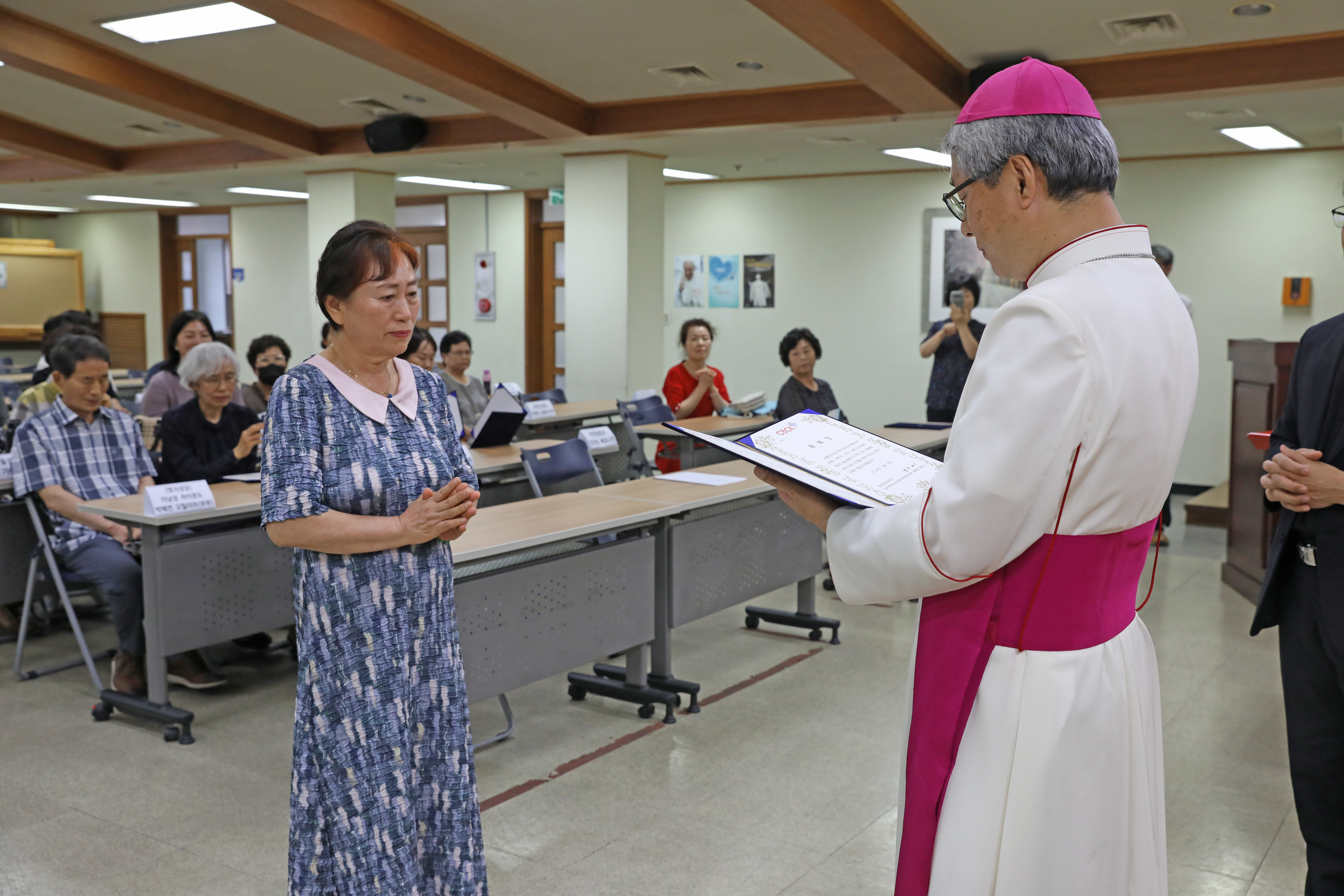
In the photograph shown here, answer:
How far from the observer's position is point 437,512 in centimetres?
208

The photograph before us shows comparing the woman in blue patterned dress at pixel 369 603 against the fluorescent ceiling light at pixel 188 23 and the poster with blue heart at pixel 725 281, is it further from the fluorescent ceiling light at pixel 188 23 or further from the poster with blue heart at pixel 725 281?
the poster with blue heart at pixel 725 281

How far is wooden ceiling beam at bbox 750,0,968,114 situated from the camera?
214 inches

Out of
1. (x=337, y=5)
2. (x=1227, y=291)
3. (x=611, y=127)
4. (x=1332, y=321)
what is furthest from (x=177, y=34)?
(x=1227, y=291)

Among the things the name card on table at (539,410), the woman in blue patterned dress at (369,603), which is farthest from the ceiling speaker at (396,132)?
the woman in blue patterned dress at (369,603)

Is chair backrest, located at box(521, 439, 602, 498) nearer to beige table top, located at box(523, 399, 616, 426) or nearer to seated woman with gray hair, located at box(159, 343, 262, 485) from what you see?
seated woman with gray hair, located at box(159, 343, 262, 485)

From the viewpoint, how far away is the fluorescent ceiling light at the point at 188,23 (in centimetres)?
642

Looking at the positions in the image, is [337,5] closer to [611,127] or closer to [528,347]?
[611,127]

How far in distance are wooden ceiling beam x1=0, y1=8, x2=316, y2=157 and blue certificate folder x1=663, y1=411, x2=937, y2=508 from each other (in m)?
7.41

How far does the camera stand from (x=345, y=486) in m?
2.06

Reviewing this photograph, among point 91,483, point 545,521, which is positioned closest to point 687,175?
Result: point 91,483

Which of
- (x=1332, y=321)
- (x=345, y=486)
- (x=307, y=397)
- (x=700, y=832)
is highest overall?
(x=1332, y=321)

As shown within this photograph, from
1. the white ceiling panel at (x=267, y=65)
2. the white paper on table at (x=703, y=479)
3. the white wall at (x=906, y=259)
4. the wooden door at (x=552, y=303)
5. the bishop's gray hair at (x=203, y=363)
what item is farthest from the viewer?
Answer: the wooden door at (x=552, y=303)

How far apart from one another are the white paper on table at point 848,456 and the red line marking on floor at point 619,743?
2.27 meters

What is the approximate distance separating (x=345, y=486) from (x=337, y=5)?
4.82 m
